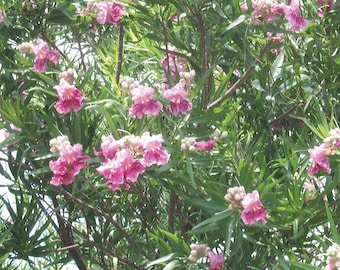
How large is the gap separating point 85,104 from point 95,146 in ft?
0.59

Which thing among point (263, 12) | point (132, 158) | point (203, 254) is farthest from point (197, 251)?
point (263, 12)

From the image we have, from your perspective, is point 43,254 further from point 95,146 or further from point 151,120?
point 151,120

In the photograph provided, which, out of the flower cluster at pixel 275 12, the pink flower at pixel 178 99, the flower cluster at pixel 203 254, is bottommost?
the flower cluster at pixel 203 254

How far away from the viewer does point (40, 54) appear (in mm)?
2277

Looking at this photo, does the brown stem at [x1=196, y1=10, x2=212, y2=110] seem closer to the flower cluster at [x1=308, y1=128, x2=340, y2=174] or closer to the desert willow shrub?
the desert willow shrub

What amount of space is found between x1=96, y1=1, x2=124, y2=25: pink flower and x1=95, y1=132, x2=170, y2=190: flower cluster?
1.76ft

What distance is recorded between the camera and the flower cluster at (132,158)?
185 centimetres

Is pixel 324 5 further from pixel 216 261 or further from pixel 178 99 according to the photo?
pixel 216 261

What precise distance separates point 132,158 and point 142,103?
18 cm

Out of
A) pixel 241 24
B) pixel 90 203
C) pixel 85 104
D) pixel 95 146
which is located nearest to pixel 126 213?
pixel 90 203

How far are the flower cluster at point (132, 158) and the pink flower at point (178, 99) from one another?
0.58 ft

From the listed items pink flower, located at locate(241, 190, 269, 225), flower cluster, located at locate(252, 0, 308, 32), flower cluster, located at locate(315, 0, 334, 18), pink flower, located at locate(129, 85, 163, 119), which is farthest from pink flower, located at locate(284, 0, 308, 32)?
pink flower, located at locate(241, 190, 269, 225)

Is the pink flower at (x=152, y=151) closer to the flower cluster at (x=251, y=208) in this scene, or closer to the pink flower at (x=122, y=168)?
the pink flower at (x=122, y=168)

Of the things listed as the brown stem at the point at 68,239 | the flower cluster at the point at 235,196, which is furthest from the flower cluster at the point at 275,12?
the brown stem at the point at 68,239
